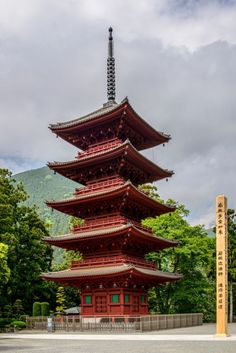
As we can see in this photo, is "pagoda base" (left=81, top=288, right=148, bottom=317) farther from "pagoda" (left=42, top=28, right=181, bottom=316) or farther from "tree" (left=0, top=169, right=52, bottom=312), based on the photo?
Result: "tree" (left=0, top=169, right=52, bottom=312)

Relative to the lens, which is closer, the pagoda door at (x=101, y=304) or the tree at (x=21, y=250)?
the pagoda door at (x=101, y=304)

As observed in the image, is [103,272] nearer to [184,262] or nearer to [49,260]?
[184,262]

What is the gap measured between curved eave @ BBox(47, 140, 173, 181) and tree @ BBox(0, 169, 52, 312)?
32.2 feet

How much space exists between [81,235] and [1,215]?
44.2 ft

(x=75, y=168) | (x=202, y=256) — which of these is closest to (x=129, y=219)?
(x=75, y=168)

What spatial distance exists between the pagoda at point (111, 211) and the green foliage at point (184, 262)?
8240 mm

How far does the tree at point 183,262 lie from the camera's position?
58312mm

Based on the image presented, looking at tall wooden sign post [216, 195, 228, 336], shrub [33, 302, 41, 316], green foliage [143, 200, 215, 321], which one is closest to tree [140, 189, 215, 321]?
green foliage [143, 200, 215, 321]

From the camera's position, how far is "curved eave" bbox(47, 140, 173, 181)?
45075 mm

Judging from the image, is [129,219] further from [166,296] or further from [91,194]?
A: [166,296]

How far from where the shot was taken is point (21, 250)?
59.1m

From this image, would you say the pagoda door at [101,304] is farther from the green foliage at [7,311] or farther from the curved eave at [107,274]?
the green foliage at [7,311]

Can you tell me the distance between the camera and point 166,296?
2392 inches

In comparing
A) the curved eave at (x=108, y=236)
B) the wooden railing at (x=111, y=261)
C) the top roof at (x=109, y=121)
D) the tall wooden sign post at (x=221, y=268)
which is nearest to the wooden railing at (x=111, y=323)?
the wooden railing at (x=111, y=261)
